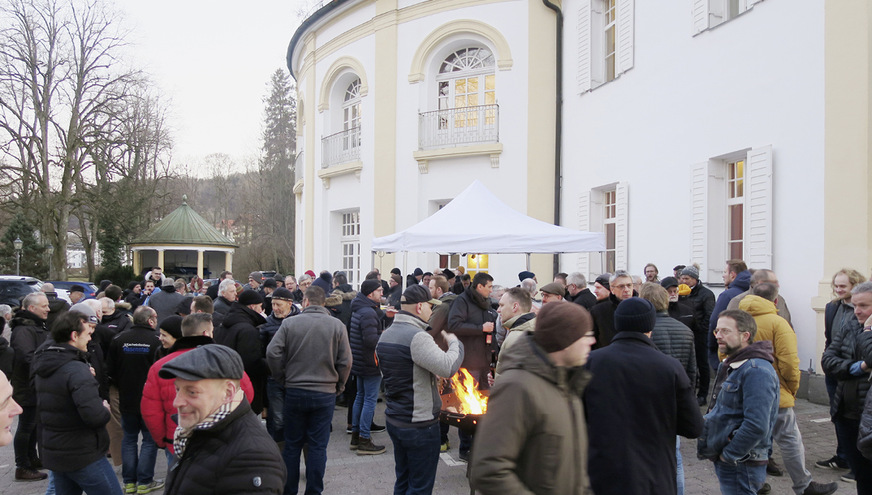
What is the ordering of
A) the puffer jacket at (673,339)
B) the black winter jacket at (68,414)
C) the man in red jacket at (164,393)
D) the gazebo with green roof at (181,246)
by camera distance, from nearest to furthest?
the black winter jacket at (68,414), the man in red jacket at (164,393), the puffer jacket at (673,339), the gazebo with green roof at (181,246)

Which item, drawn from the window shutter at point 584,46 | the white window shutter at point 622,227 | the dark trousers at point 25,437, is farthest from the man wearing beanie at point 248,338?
the window shutter at point 584,46

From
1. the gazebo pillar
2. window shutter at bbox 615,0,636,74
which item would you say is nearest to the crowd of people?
window shutter at bbox 615,0,636,74

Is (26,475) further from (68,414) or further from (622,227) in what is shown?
(622,227)

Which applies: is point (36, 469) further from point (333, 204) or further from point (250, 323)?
point (333, 204)

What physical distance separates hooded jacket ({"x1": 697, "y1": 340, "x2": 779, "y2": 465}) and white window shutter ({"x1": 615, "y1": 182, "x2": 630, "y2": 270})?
8.24m

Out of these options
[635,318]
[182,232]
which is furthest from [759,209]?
[182,232]

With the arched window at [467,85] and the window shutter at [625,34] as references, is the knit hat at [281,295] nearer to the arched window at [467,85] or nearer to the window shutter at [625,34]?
the window shutter at [625,34]

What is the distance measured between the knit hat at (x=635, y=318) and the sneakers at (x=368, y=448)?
13.6 feet

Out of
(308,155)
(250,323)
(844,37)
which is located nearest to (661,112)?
(844,37)

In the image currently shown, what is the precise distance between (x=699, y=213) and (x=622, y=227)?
85.9 inches

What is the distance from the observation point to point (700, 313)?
8422 mm

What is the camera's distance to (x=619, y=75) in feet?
40.7

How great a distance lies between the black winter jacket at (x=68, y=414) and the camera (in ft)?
13.5

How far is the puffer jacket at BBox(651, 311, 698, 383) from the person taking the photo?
5.26 metres
